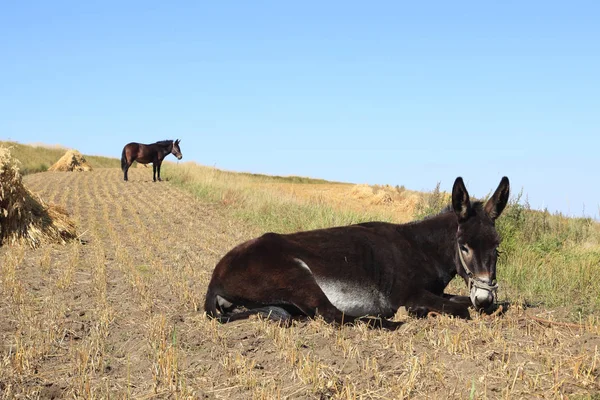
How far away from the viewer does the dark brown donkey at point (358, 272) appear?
21.1ft

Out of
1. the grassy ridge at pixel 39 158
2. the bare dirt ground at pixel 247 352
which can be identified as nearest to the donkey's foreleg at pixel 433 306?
the bare dirt ground at pixel 247 352

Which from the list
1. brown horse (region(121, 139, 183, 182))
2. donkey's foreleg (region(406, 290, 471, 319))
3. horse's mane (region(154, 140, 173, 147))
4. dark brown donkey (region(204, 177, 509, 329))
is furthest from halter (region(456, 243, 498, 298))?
horse's mane (region(154, 140, 173, 147))

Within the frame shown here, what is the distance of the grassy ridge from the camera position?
47250mm

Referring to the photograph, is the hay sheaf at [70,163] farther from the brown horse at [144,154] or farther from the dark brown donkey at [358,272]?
the dark brown donkey at [358,272]

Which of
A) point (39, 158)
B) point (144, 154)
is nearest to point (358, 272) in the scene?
point (144, 154)

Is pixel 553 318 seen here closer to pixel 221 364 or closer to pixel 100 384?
pixel 221 364

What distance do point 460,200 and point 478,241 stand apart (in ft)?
1.72

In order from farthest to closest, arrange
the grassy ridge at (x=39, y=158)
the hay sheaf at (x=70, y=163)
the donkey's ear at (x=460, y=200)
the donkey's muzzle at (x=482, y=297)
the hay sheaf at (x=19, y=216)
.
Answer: the grassy ridge at (x=39, y=158) → the hay sheaf at (x=70, y=163) → the hay sheaf at (x=19, y=216) → the donkey's ear at (x=460, y=200) → the donkey's muzzle at (x=482, y=297)

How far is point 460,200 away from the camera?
22.2 feet

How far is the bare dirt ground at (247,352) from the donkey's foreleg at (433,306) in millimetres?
157

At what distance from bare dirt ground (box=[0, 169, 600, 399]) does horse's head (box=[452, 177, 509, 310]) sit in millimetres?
403

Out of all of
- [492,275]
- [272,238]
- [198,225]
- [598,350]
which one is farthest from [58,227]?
[598,350]

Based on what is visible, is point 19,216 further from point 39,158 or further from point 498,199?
point 39,158

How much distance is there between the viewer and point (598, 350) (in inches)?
218
